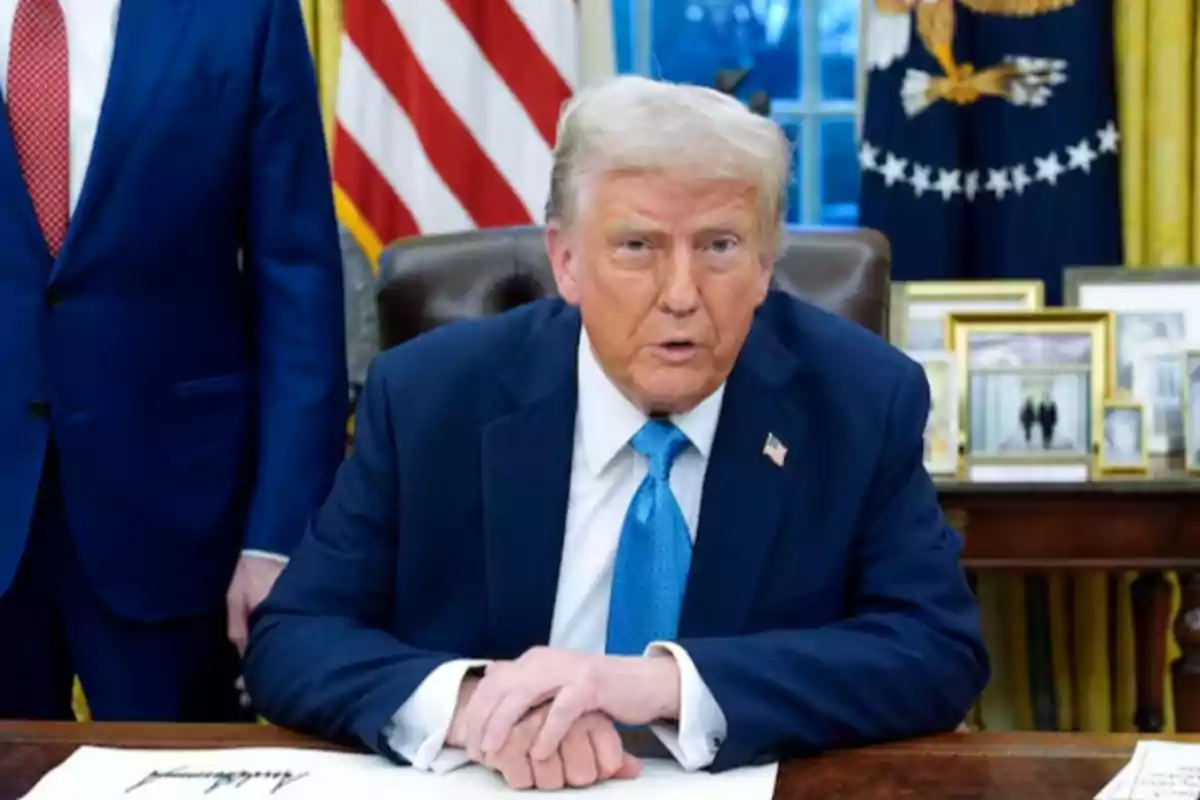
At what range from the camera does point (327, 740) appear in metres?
1.49

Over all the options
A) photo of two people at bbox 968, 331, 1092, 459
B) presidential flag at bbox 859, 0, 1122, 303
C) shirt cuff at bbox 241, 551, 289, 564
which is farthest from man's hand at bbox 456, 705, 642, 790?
presidential flag at bbox 859, 0, 1122, 303

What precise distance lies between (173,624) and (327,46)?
1815mm

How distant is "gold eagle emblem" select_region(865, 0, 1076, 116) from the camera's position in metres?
3.49

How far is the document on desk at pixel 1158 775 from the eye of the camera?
1.27 meters

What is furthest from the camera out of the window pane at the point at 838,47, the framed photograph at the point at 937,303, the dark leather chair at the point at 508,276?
the window pane at the point at 838,47

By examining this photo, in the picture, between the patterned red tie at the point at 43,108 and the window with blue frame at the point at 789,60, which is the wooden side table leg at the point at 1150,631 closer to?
the window with blue frame at the point at 789,60

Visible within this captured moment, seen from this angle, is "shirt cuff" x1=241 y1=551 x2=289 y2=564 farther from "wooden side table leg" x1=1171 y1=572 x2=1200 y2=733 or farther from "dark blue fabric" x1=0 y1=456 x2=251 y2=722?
"wooden side table leg" x1=1171 y1=572 x2=1200 y2=733

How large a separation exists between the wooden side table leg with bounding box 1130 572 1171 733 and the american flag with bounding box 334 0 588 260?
5.00 feet

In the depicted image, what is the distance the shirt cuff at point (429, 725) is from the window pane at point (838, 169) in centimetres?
256

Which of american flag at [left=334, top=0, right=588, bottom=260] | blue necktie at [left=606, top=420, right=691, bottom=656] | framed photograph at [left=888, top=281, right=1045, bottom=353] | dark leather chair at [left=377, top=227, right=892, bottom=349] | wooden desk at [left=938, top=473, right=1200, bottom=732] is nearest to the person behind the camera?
blue necktie at [left=606, top=420, right=691, bottom=656]

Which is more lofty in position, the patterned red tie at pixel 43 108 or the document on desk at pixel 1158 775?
the patterned red tie at pixel 43 108

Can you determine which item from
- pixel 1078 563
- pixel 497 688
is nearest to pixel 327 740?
pixel 497 688
